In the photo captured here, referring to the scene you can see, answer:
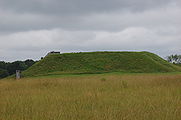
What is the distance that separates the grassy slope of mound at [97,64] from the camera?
46.8 metres

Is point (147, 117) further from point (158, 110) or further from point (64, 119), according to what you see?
point (64, 119)

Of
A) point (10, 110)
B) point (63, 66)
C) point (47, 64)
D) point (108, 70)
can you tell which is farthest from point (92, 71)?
point (10, 110)

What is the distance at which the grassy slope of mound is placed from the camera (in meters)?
46.8

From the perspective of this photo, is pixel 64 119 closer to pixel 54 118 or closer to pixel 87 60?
pixel 54 118

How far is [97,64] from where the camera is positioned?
4978 centimetres

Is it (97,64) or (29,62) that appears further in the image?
(29,62)

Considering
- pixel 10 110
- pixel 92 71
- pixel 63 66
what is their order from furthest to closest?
pixel 63 66 < pixel 92 71 < pixel 10 110

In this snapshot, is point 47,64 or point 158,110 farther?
point 47,64

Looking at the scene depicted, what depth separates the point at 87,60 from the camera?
52719 millimetres

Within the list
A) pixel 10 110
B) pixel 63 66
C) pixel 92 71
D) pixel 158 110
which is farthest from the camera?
pixel 63 66

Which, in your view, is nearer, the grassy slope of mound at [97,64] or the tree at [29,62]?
the grassy slope of mound at [97,64]

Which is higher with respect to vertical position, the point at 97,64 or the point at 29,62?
the point at 29,62

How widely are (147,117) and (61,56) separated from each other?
53.0 metres

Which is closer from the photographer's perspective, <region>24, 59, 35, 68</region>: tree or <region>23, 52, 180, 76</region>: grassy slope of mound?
<region>23, 52, 180, 76</region>: grassy slope of mound
